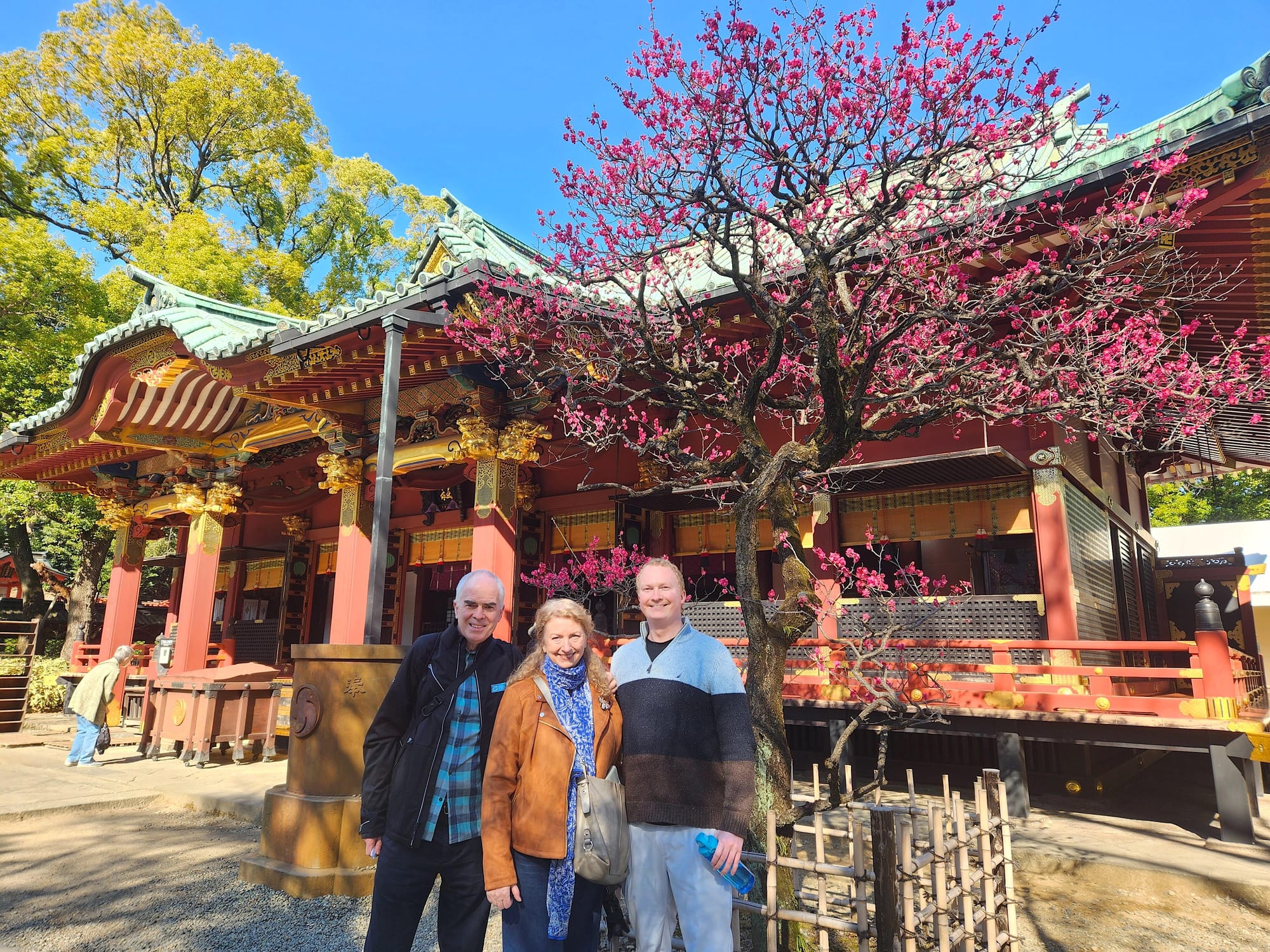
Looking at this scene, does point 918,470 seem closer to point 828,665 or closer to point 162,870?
point 828,665

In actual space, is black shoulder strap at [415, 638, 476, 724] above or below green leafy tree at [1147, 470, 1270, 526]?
below

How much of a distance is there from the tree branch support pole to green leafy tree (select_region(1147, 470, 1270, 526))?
29268 millimetres

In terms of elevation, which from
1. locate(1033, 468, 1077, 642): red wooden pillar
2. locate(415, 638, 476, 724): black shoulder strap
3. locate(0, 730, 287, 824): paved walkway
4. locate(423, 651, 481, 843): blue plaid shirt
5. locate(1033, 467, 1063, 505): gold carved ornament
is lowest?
locate(0, 730, 287, 824): paved walkway

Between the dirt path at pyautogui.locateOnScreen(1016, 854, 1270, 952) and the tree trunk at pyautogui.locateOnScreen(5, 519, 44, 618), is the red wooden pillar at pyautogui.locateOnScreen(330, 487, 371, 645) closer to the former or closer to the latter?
the dirt path at pyautogui.locateOnScreen(1016, 854, 1270, 952)

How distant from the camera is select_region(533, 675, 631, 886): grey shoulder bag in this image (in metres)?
2.32

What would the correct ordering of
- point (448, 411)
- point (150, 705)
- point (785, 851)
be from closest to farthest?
point (785, 851) → point (448, 411) → point (150, 705)

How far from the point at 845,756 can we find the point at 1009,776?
1408 mm

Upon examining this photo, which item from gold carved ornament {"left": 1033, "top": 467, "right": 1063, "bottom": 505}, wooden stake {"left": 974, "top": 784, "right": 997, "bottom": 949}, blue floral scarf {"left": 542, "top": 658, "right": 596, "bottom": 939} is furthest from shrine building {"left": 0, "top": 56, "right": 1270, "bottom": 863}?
blue floral scarf {"left": 542, "top": 658, "right": 596, "bottom": 939}

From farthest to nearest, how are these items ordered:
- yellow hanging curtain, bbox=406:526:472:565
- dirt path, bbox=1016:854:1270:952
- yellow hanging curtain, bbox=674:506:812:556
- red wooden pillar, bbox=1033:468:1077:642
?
yellow hanging curtain, bbox=406:526:472:565, yellow hanging curtain, bbox=674:506:812:556, red wooden pillar, bbox=1033:468:1077:642, dirt path, bbox=1016:854:1270:952

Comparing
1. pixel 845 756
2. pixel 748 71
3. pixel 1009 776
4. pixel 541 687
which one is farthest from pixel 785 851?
pixel 748 71

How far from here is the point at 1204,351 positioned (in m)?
8.01

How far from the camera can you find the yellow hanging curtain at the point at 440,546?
41.3ft

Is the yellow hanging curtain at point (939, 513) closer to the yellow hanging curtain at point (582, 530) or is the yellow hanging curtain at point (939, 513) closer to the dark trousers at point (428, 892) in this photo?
the yellow hanging curtain at point (582, 530)

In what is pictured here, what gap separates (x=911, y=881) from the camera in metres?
2.81
